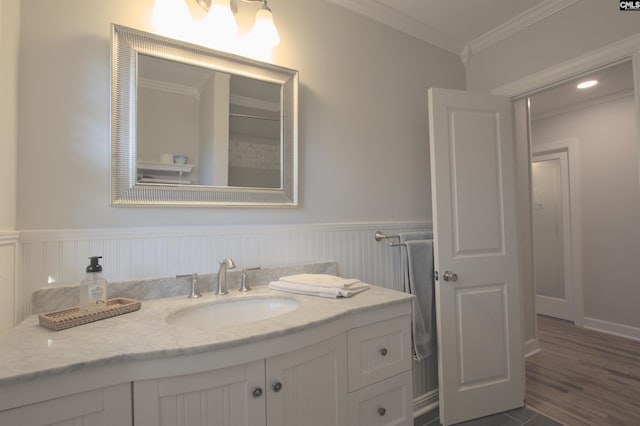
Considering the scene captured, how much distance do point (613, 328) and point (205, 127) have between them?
404cm

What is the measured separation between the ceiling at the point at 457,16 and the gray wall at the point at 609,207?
197 cm

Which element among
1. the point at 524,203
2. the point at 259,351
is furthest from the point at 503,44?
A: the point at 259,351

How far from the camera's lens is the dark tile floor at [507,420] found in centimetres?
168

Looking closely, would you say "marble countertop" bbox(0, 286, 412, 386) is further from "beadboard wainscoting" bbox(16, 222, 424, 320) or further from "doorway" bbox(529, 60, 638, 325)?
"doorway" bbox(529, 60, 638, 325)

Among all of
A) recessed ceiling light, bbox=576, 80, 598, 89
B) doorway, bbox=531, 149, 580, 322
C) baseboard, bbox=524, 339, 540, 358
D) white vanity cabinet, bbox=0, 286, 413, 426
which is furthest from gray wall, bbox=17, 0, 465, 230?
doorway, bbox=531, 149, 580, 322

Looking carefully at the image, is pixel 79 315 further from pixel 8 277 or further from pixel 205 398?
pixel 205 398

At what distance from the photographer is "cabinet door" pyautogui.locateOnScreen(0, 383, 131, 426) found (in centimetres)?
60

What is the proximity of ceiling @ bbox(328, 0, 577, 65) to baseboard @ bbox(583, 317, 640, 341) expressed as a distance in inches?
117

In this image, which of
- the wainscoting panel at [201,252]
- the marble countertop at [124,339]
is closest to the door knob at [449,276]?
the wainscoting panel at [201,252]

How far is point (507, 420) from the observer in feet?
5.63

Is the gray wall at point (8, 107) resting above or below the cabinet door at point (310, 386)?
above

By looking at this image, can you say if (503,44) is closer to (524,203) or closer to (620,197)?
(524,203)

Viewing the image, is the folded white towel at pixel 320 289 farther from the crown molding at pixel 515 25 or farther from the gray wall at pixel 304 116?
the crown molding at pixel 515 25

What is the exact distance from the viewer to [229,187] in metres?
1.33
